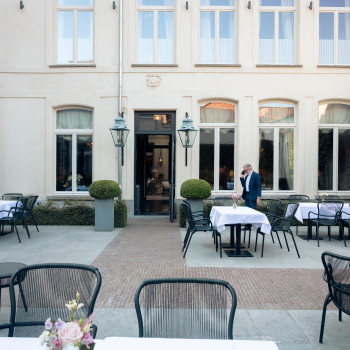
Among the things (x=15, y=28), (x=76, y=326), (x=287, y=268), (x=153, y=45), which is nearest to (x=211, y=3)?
(x=153, y=45)

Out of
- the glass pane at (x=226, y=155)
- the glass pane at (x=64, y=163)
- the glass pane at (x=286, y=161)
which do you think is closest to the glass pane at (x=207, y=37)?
the glass pane at (x=226, y=155)

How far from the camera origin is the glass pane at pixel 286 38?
40.4 feet

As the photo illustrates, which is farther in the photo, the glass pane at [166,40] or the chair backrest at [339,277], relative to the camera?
the glass pane at [166,40]

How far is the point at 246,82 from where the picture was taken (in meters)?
12.1

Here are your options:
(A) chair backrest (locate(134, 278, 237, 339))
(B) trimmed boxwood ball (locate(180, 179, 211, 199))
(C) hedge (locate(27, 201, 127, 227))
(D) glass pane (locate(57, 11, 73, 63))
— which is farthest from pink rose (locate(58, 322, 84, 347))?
(D) glass pane (locate(57, 11, 73, 63))

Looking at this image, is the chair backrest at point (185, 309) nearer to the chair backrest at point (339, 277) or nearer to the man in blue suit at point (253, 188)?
the chair backrest at point (339, 277)

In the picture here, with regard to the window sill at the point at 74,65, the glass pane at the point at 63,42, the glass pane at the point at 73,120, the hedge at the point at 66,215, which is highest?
the glass pane at the point at 63,42

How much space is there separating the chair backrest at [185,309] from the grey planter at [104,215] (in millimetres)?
7522

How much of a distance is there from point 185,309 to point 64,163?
10.6 meters

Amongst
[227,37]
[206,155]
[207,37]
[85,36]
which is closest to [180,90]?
[207,37]

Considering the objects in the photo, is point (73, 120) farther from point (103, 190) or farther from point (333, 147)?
point (333, 147)

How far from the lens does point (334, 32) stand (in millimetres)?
12328

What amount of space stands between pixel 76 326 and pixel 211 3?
12.6 metres

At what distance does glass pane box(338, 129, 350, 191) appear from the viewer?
12.3m
